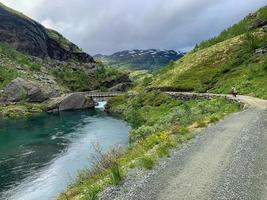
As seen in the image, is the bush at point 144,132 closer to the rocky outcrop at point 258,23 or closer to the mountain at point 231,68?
the mountain at point 231,68

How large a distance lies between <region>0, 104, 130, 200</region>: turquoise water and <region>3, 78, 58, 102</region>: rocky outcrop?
5243 cm

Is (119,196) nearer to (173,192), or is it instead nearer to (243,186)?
(173,192)

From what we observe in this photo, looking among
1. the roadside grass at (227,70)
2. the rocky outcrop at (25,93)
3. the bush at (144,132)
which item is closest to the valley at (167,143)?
the bush at (144,132)

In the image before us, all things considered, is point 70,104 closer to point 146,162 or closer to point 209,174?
point 146,162

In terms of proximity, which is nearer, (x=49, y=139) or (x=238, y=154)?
(x=238, y=154)

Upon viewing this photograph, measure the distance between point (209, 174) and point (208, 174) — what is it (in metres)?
0.06

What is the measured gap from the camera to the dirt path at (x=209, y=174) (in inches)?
864

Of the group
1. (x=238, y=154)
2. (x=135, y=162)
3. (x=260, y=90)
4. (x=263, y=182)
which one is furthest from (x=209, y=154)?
(x=260, y=90)

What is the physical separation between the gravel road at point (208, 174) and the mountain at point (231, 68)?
146ft

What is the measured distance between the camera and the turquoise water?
49.8 metres

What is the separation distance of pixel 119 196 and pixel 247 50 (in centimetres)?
11093

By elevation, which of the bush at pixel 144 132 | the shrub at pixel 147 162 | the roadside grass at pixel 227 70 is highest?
the roadside grass at pixel 227 70

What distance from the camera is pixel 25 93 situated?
17938cm

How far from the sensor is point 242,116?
48.7 meters
